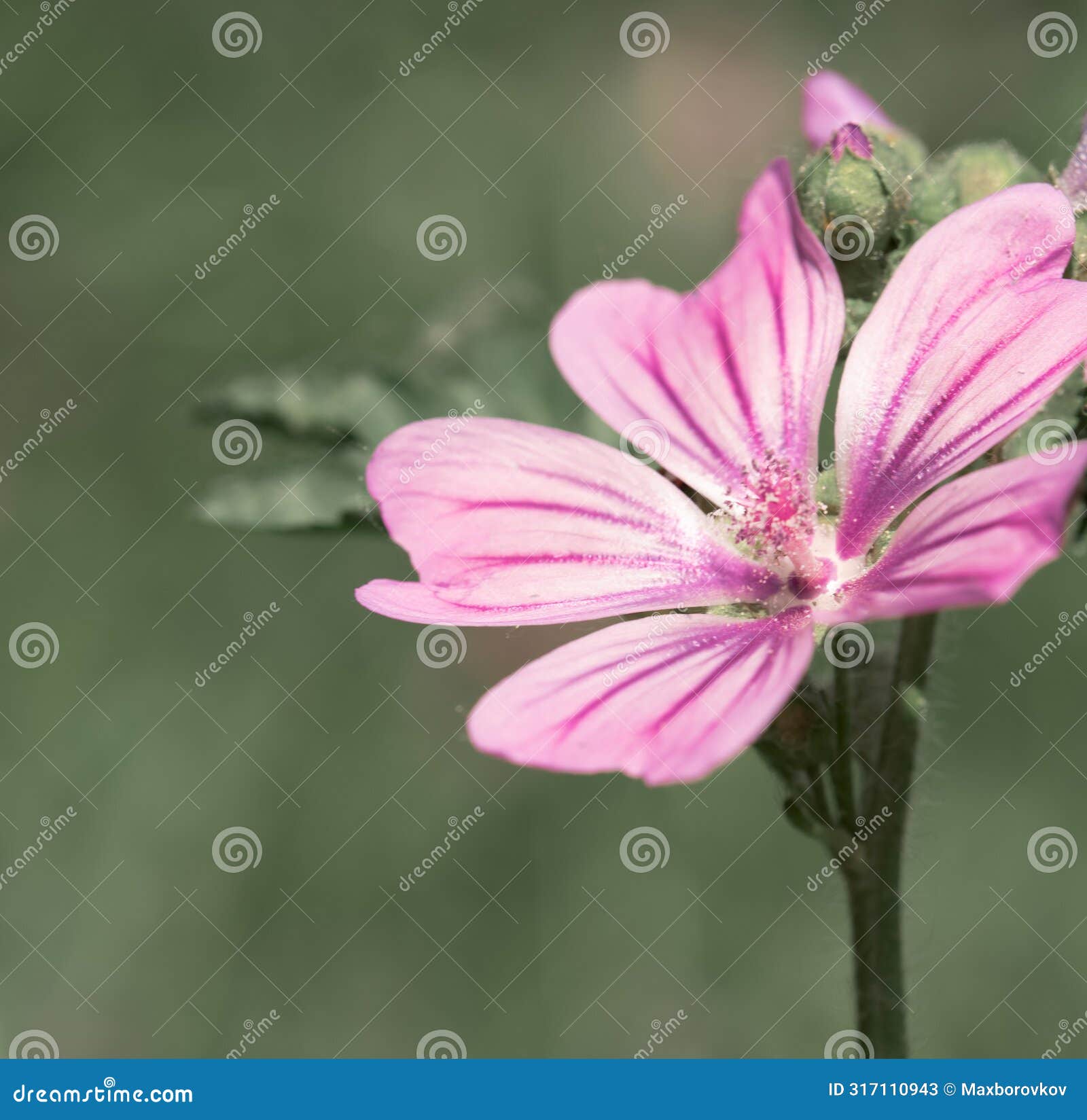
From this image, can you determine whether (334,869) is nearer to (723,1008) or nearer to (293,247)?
(723,1008)

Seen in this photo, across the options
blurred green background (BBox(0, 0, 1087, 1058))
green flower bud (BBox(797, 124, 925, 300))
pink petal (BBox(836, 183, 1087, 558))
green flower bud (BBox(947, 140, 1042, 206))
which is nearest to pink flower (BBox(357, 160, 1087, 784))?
pink petal (BBox(836, 183, 1087, 558))

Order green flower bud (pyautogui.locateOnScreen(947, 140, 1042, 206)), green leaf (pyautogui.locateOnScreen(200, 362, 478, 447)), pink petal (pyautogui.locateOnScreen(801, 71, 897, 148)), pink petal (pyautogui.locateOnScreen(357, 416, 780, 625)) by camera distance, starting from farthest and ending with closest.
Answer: green leaf (pyautogui.locateOnScreen(200, 362, 478, 447)) → pink petal (pyautogui.locateOnScreen(801, 71, 897, 148)) → green flower bud (pyautogui.locateOnScreen(947, 140, 1042, 206)) → pink petal (pyautogui.locateOnScreen(357, 416, 780, 625))

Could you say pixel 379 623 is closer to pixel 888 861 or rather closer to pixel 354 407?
pixel 354 407

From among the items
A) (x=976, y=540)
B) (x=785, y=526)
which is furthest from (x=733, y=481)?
(x=976, y=540)

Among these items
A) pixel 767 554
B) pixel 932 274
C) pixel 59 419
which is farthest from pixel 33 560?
pixel 932 274

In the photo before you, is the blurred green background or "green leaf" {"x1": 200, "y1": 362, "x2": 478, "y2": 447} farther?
the blurred green background

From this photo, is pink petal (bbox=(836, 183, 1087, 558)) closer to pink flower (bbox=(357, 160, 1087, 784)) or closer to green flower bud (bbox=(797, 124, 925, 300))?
pink flower (bbox=(357, 160, 1087, 784))

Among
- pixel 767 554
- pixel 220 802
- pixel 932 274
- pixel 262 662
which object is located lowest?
pixel 220 802
